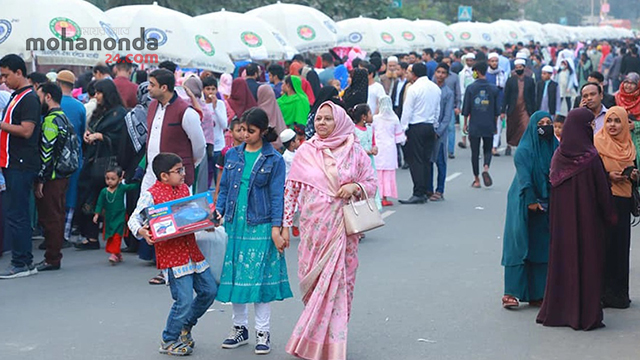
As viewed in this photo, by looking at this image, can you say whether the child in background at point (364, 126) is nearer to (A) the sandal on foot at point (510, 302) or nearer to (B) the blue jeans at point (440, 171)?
(B) the blue jeans at point (440, 171)

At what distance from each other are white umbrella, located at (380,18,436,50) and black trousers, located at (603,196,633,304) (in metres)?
20.3

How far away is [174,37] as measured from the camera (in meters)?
15.4

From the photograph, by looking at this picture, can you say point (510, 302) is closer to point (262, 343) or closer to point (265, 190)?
point (262, 343)

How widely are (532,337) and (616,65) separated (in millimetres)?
28549

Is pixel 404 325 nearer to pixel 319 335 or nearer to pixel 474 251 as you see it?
pixel 319 335

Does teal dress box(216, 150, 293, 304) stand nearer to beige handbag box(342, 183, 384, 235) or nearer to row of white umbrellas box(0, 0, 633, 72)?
beige handbag box(342, 183, 384, 235)

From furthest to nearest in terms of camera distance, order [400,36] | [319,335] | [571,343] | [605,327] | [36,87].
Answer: [400,36] < [36,87] < [605,327] < [571,343] < [319,335]

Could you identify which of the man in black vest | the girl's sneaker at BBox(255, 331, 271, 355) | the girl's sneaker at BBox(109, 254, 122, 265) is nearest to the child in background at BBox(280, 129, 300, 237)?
the girl's sneaker at BBox(109, 254, 122, 265)

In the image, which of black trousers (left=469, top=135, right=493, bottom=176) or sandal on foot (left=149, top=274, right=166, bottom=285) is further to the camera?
black trousers (left=469, top=135, right=493, bottom=176)

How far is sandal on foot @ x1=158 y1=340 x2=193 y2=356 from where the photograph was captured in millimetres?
6809

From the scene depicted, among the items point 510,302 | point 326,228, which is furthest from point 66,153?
point 510,302

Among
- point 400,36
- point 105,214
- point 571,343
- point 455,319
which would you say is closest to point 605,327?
point 571,343

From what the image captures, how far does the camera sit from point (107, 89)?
10.8 metres

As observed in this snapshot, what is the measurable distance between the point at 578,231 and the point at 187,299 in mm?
2868
